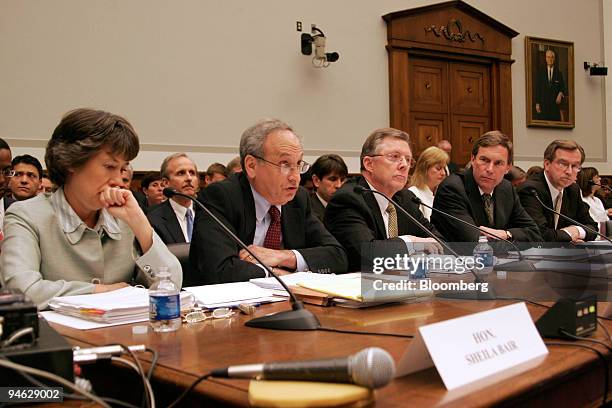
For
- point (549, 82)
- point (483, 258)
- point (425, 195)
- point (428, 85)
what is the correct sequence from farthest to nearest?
point (549, 82) → point (428, 85) → point (425, 195) → point (483, 258)

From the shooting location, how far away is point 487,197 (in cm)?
392

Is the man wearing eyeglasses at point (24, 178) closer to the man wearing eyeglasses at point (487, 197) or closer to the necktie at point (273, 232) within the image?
the necktie at point (273, 232)

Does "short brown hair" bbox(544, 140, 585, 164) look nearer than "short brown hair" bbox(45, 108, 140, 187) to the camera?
No

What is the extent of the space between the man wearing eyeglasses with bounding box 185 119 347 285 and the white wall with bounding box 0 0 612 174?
362 cm

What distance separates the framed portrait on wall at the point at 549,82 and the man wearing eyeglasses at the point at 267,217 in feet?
24.0

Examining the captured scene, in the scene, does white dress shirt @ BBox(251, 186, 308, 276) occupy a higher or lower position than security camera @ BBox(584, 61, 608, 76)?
lower

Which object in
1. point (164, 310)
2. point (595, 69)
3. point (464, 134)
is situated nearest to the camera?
point (164, 310)

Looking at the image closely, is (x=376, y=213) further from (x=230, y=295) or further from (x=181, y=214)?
(x=181, y=214)

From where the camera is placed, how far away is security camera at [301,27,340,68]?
7.23 meters

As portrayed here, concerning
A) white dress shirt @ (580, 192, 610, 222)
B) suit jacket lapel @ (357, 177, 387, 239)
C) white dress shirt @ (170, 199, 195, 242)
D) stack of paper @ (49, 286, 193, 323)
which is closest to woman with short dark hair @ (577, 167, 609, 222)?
white dress shirt @ (580, 192, 610, 222)

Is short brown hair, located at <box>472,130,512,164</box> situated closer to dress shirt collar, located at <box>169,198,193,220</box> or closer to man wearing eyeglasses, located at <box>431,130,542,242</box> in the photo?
man wearing eyeglasses, located at <box>431,130,542,242</box>

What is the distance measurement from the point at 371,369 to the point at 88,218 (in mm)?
1534

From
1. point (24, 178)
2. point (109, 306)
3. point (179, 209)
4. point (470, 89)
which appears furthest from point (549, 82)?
point (109, 306)

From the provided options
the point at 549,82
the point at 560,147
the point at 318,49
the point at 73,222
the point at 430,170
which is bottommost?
the point at 73,222
